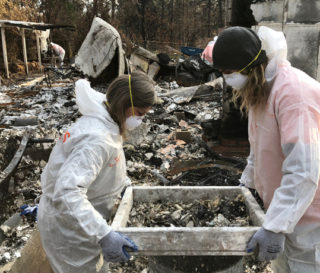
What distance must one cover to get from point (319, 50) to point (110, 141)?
2.81m

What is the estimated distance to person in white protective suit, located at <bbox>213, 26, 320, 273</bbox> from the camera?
1.74 meters

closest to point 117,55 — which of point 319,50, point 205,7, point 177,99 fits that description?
point 177,99

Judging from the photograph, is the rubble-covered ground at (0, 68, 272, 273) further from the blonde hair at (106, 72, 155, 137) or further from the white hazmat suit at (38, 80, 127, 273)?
the white hazmat suit at (38, 80, 127, 273)

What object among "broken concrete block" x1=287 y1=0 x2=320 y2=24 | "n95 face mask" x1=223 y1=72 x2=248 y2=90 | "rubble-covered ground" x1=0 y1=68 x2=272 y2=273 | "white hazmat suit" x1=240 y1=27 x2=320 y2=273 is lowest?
"rubble-covered ground" x1=0 y1=68 x2=272 y2=273

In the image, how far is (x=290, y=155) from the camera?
176 centimetres

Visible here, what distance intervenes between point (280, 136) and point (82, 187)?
1.18 metres

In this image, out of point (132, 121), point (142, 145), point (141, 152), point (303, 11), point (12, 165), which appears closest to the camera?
point (132, 121)

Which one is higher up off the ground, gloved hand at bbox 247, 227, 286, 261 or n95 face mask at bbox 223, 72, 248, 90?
n95 face mask at bbox 223, 72, 248, 90

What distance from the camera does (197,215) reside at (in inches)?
95.5

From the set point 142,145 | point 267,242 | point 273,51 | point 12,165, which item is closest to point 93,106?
point 273,51

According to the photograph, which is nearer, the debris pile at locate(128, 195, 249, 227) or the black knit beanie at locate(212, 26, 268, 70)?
the black knit beanie at locate(212, 26, 268, 70)

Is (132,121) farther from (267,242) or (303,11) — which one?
(303,11)

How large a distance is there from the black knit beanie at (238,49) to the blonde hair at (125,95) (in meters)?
0.52

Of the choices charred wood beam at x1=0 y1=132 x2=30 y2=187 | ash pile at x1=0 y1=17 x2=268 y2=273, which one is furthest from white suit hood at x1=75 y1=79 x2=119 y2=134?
charred wood beam at x1=0 y1=132 x2=30 y2=187
